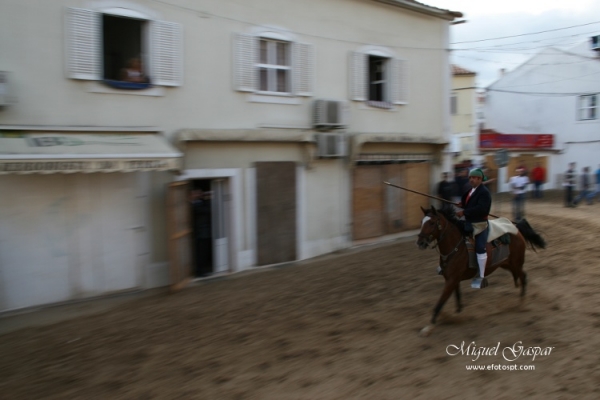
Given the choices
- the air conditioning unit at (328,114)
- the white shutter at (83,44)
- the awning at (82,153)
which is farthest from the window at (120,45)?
the air conditioning unit at (328,114)

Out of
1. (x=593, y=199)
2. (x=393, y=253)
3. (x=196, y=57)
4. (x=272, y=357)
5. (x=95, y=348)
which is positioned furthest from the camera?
(x=593, y=199)

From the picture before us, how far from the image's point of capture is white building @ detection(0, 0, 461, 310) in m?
8.09

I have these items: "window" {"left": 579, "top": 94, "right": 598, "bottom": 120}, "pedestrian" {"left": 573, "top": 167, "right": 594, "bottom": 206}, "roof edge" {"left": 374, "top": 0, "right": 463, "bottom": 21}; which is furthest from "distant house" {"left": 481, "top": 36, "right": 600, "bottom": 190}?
"roof edge" {"left": 374, "top": 0, "right": 463, "bottom": 21}

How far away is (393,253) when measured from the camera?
12.4 metres

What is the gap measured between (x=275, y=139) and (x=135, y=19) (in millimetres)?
3714

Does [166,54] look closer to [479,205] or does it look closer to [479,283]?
[479,205]

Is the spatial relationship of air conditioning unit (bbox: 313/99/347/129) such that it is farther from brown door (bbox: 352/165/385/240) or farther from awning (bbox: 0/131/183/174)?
awning (bbox: 0/131/183/174)

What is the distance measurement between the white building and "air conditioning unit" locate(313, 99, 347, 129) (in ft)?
0.15

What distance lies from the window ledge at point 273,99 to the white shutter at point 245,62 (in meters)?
0.17

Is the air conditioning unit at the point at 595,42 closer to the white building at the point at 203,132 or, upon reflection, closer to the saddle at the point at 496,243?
the white building at the point at 203,132

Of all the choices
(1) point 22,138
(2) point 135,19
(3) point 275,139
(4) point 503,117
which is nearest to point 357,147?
(3) point 275,139

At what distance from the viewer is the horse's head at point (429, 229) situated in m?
6.70

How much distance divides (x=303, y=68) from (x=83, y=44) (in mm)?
5018

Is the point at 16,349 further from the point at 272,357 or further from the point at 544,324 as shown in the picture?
the point at 544,324
